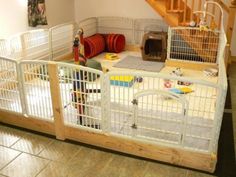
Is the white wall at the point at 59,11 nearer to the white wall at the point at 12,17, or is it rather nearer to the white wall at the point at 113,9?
the white wall at the point at 113,9

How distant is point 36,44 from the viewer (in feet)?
13.8

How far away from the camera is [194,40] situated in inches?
173

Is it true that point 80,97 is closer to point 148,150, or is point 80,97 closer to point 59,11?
point 148,150

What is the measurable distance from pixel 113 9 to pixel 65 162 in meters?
3.88

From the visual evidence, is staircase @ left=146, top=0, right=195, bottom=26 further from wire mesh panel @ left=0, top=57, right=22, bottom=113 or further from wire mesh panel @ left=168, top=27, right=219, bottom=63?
wire mesh panel @ left=0, top=57, right=22, bottom=113

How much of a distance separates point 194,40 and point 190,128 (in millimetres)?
2190

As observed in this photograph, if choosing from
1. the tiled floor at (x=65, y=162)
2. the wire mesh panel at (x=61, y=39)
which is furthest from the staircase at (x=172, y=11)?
the tiled floor at (x=65, y=162)

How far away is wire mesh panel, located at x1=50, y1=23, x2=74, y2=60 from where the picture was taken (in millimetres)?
→ 4520

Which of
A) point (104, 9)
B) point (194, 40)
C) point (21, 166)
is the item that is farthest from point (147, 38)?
point (21, 166)

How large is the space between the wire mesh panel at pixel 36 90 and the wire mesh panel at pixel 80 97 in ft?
0.60

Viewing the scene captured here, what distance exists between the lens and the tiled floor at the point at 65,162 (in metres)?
2.39

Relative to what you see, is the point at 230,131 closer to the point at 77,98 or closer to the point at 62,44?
the point at 77,98

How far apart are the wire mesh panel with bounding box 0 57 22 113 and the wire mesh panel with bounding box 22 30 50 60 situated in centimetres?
105

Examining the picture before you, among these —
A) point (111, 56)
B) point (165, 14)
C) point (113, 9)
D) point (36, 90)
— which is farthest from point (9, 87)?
point (113, 9)
